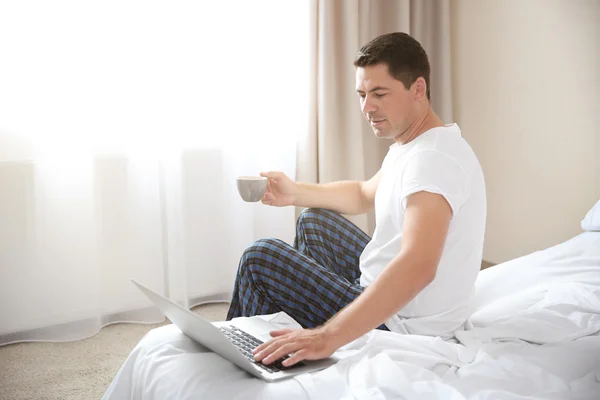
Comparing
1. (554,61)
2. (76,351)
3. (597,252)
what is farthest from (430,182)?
(554,61)

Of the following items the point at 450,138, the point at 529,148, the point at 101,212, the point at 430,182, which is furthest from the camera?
the point at 529,148

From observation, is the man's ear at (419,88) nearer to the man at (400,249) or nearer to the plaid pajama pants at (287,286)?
the man at (400,249)

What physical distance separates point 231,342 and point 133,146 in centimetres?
171

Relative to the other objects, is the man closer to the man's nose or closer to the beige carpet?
the man's nose

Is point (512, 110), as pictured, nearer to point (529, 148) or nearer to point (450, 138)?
point (529, 148)

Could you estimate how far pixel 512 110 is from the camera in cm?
320

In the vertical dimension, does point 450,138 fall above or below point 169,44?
below

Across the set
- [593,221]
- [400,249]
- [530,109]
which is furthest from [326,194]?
[530,109]

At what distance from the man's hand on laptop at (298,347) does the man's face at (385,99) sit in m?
0.55

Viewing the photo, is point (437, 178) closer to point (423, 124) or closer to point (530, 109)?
point (423, 124)

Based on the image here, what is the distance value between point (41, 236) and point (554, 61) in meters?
2.35

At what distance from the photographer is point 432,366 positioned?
1208 mm

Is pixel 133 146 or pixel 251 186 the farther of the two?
pixel 133 146

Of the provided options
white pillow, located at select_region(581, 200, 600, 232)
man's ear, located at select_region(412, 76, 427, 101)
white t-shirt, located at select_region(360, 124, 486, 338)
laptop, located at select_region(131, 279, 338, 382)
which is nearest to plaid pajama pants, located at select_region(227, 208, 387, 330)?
white t-shirt, located at select_region(360, 124, 486, 338)
